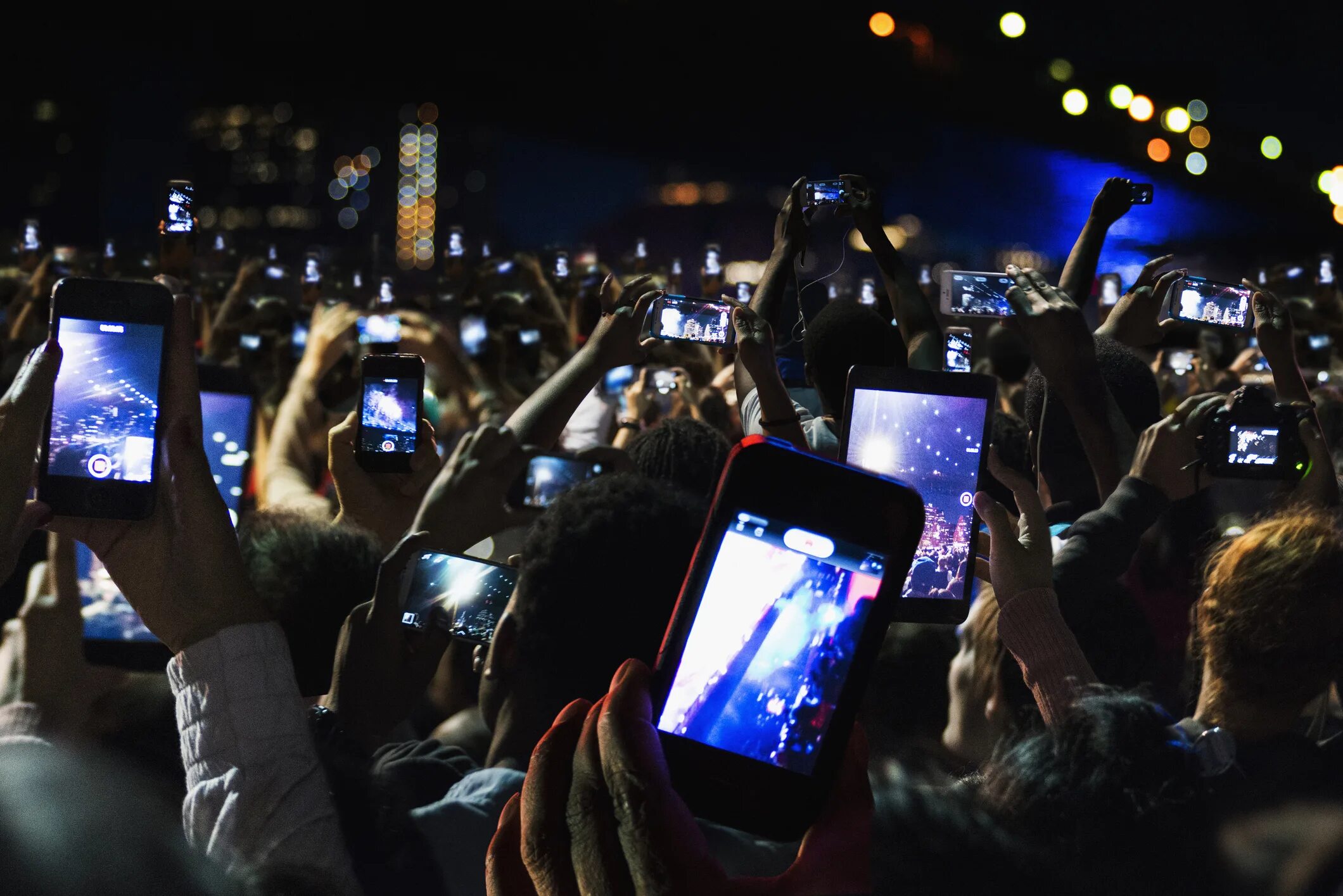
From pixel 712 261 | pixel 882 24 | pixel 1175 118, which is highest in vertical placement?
pixel 882 24

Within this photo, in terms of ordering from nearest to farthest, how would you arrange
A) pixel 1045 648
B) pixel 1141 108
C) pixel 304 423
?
pixel 1045 648 → pixel 304 423 → pixel 1141 108

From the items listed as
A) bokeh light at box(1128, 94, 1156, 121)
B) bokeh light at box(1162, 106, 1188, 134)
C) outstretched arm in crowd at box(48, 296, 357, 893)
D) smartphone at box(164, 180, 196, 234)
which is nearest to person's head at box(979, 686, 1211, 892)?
outstretched arm in crowd at box(48, 296, 357, 893)

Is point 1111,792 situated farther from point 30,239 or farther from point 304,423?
point 30,239

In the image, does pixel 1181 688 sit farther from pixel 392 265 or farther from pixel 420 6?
pixel 420 6

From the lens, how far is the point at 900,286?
98.0 inches

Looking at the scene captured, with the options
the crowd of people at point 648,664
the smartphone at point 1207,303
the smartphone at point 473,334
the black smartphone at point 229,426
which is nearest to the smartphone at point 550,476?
the crowd of people at point 648,664

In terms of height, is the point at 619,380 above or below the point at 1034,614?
above

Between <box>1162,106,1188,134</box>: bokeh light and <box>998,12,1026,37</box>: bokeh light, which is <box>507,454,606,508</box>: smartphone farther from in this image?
<box>998,12,1026,37</box>: bokeh light

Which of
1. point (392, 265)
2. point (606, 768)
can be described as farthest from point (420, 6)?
point (606, 768)

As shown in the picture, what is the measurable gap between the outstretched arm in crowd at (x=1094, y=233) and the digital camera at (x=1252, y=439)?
38 centimetres

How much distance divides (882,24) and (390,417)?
30.0 ft

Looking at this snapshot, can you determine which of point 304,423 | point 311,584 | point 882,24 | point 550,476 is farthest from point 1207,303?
point 882,24

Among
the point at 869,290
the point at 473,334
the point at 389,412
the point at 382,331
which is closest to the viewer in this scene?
the point at 389,412

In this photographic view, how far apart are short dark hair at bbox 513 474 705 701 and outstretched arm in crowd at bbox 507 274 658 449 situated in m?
0.49
